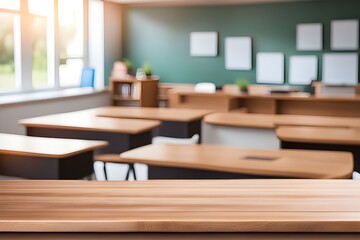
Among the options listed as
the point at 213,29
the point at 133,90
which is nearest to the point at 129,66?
the point at 133,90

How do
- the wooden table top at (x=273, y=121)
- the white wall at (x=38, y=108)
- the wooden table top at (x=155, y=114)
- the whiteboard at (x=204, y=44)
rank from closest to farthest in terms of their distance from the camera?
the wooden table top at (x=273, y=121) → the wooden table top at (x=155, y=114) → the white wall at (x=38, y=108) → the whiteboard at (x=204, y=44)

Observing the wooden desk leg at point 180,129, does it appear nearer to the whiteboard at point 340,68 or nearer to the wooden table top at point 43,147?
the wooden table top at point 43,147

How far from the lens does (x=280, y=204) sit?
1.26 metres

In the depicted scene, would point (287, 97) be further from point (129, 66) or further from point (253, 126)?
point (129, 66)

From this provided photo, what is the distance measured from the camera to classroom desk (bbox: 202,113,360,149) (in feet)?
16.1

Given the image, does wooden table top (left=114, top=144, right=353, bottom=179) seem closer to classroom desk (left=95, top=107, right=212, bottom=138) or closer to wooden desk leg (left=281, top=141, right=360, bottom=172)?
wooden desk leg (left=281, top=141, right=360, bottom=172)

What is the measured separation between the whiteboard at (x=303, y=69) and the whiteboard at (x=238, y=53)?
94 cm

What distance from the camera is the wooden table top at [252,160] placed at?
9.48 ft

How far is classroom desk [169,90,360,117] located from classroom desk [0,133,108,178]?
442 cm

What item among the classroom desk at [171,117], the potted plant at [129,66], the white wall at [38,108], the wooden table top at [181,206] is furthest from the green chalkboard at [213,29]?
the wooden table top at [181,206]

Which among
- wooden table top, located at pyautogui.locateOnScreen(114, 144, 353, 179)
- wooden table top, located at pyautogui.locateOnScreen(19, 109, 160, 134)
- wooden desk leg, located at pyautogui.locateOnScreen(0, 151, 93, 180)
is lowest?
wooden desk leg, located at pyautogui.locateOnScreen(0, 151, 93, 180)

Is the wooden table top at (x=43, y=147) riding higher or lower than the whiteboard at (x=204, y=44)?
lower

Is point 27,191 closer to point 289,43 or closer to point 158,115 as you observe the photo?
point 158,115

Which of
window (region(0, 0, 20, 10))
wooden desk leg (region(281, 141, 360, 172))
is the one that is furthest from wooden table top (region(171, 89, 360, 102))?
window (region(0, 0, 20, 10))
